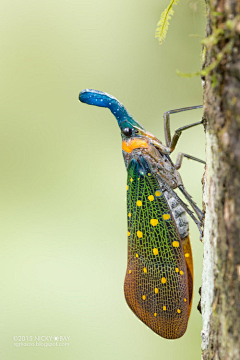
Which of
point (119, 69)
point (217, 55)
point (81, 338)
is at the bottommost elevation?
point (81, 338)

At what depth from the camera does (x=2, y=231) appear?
2.93 m

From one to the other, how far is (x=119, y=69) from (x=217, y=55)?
7.87 ft

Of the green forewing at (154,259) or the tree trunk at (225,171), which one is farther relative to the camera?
the green forewing at (154,259)

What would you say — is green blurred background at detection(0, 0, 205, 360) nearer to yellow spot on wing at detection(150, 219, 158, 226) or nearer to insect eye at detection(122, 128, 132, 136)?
insect eye at detection(122, 128, 132, 136)

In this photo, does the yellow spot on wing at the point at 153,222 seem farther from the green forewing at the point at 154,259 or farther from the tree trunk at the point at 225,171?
the tree trunk at the point at 225,171

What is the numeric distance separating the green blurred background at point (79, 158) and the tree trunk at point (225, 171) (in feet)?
7.04

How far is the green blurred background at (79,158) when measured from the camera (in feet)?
8.98

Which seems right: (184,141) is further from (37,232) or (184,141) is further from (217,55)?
(217,55)

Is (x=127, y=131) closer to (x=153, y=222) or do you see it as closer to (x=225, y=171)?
(x=153, y=222)

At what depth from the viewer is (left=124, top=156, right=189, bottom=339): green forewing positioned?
1319 millimetres

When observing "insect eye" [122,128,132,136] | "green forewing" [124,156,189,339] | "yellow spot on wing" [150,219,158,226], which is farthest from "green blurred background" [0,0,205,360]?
"yellow spot on wing" [150,219,158,226]

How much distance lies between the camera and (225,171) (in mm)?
653

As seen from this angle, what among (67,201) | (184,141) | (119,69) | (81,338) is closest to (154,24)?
(119,69)

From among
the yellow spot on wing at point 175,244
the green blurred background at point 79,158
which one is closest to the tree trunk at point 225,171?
the yellow spot on wing at point 175,244
